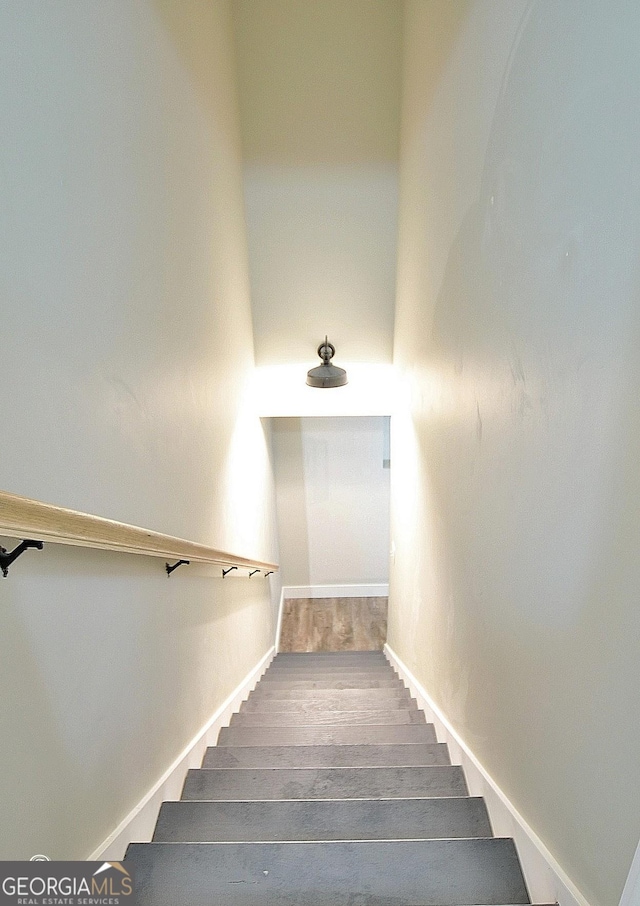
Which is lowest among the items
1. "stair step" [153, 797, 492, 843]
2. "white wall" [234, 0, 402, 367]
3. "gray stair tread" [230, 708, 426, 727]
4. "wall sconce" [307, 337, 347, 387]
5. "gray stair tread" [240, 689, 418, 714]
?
"gray stair tread" [240, 689, 418, 714]

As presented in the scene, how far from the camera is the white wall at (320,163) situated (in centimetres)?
346

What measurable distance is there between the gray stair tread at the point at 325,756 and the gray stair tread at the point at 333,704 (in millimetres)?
712

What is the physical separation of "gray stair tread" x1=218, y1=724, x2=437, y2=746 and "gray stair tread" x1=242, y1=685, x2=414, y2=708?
0.60 meters

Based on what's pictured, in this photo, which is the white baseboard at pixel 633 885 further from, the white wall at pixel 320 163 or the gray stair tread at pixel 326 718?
the white wall at pixel 320 163

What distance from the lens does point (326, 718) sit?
2.75 meters

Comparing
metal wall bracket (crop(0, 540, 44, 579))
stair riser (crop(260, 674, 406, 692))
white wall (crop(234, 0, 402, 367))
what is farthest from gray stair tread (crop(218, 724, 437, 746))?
white wall (crop(234, 0, 402, 367))

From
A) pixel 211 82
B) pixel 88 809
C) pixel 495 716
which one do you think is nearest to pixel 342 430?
pixel 211 82

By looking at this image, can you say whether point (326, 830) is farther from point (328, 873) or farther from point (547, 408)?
point (547, 408)

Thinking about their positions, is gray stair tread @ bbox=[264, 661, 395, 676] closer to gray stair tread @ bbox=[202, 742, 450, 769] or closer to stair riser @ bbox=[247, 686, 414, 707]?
stair riser @ bbox=[247, 686, 414, 707]

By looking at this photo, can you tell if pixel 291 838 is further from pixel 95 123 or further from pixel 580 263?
pixel 95 123

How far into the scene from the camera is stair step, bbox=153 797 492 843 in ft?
5.37

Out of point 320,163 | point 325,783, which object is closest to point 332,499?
point 320,163

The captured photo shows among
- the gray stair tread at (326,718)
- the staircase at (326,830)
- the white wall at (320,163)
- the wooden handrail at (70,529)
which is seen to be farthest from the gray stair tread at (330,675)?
the wooden handrail at (70,529)

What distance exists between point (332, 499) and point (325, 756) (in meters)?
4.44
